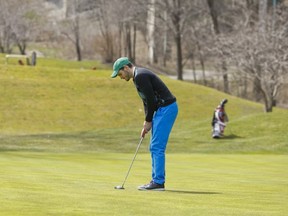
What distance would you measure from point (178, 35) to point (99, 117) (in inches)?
828

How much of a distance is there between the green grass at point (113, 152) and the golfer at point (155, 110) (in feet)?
1.70

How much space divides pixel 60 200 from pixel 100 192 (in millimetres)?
1354

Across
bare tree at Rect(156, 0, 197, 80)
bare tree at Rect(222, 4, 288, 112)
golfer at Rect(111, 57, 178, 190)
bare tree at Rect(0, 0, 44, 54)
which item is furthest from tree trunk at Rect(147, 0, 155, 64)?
golfer at Rect(111, 57, 178, 190)

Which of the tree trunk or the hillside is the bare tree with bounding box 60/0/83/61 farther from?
the hillside

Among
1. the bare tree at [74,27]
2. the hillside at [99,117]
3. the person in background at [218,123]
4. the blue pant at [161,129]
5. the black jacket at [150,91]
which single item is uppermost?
the black jacket at [150,91]

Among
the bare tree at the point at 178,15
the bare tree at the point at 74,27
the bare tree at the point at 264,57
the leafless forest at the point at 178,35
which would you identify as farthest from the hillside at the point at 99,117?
the bare tree at the point at 74,27

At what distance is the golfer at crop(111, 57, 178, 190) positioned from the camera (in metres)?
11.2

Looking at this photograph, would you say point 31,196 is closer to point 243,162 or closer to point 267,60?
point 243,162

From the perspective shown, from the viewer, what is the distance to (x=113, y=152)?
94.4 ft

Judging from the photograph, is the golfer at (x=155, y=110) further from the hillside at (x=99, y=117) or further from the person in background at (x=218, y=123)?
the person in background at (x=218, y=123)

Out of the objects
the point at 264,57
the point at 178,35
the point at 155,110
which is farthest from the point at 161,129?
the point at 178,35

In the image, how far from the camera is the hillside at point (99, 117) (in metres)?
31.3

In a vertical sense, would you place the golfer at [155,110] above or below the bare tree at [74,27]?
above

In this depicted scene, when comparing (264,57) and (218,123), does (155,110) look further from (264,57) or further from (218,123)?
(264,57)
